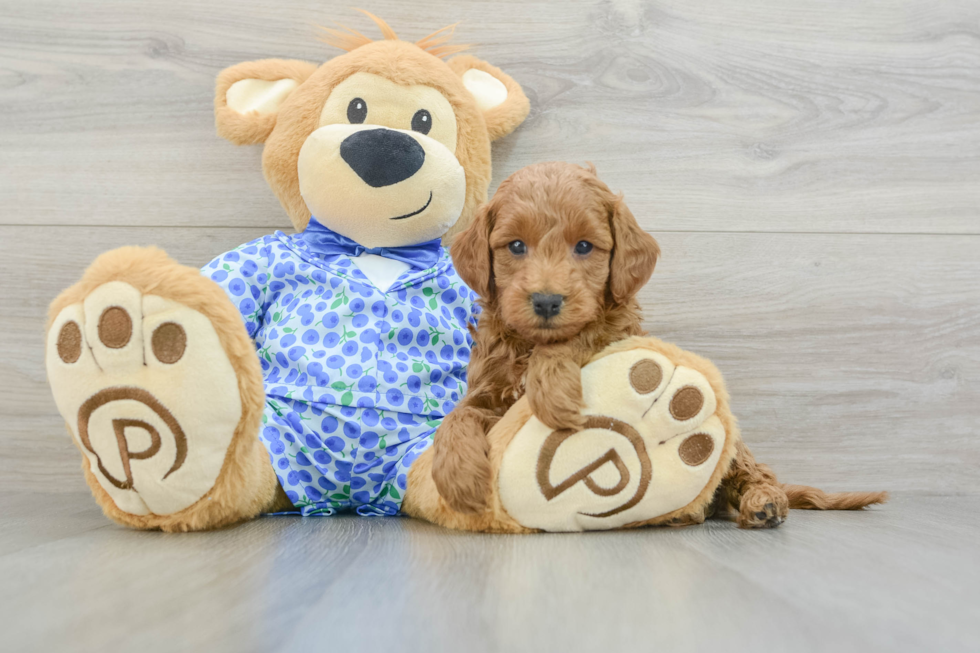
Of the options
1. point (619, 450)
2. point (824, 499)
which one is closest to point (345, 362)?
point (619, 450)

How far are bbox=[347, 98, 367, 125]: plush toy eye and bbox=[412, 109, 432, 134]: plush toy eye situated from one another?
0.08m

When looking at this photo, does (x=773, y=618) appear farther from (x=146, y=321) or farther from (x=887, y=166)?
(x=887, y=166)

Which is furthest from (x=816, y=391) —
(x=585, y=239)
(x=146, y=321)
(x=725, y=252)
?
(x=146, y=321)

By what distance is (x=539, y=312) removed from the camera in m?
0.81

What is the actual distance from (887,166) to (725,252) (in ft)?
1.21

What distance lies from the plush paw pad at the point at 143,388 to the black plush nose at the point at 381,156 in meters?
0.36

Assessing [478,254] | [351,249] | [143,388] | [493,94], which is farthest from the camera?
→ [493,94]

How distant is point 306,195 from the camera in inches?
43.7

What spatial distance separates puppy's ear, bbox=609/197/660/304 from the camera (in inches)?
34.0

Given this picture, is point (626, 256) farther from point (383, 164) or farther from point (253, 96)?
point (253, 96)

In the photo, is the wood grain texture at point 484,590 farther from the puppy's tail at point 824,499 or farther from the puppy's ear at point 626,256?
the puppy's ear at point 626,256

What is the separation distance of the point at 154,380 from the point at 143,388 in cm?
1

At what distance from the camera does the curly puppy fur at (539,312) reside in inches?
32.2

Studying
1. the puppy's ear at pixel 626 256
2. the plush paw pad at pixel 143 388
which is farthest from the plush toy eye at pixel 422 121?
the plush paw pad at pixel 143 388
